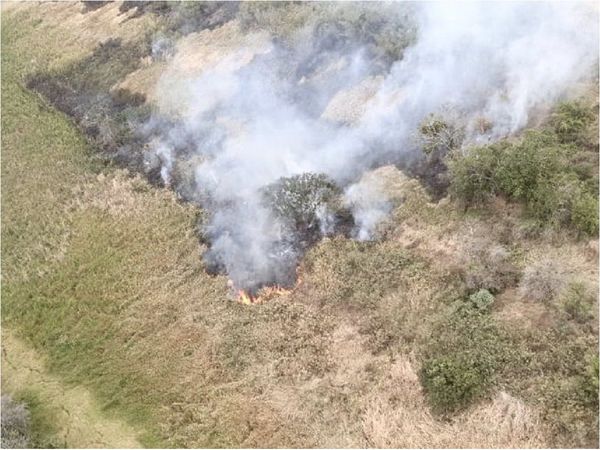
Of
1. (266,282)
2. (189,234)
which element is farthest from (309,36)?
(266,282)

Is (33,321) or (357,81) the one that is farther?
(357,81)

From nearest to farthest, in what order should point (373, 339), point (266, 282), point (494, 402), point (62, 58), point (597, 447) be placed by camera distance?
1. point (597, 447)
2. point (494, 402)
3. point (373, 339)
4. point (266, 282)
5. point (62, 58)

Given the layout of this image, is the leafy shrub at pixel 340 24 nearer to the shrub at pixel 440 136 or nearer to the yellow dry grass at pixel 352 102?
the yellow dry grass at pixel 352 102

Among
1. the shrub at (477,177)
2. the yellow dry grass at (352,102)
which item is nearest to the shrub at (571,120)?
the shrub at (477,177)

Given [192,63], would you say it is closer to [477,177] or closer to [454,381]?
[477,177]

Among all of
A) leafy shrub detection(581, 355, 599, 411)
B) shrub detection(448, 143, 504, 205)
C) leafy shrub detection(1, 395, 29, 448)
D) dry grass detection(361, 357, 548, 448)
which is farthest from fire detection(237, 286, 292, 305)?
leafy shrub detection(581, 355, 599, 411)

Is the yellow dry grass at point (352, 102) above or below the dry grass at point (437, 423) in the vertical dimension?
above

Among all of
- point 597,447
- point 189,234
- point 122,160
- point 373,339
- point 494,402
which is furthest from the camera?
point 122,160

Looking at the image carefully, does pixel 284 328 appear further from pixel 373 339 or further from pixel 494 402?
pixel 494 402
